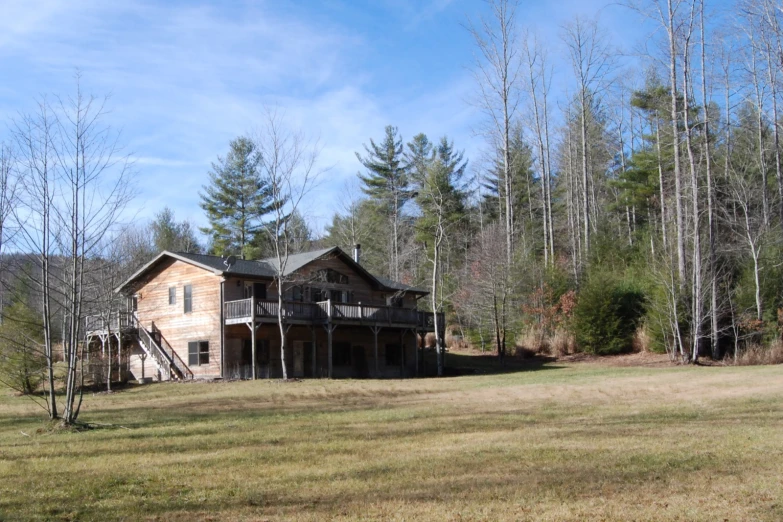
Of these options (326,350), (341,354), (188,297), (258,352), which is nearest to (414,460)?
(258,352)

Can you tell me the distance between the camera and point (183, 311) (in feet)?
109

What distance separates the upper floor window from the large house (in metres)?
0.05

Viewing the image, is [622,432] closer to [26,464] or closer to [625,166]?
[26,464]

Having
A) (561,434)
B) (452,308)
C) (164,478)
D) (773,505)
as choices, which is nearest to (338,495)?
(164,478)

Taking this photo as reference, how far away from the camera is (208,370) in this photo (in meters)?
31.6

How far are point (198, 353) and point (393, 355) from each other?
10926mm

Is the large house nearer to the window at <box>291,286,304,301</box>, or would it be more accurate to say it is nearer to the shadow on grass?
the window at <box>291,286,304,301</box>

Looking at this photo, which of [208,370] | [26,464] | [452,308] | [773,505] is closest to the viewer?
[773,505]

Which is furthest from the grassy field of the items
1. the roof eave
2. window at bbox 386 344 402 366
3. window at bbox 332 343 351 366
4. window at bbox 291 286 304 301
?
window at bbox 386 344 402 366

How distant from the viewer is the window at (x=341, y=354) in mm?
35281

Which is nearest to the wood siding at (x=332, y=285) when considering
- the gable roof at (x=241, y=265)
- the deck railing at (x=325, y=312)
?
the gable roof at (x=241, y=265)

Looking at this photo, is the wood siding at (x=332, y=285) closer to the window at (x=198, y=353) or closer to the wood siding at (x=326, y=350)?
the wood siding at (x=326, y=350)

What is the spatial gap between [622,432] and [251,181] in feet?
152

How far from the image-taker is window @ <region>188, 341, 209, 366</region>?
32.0m
